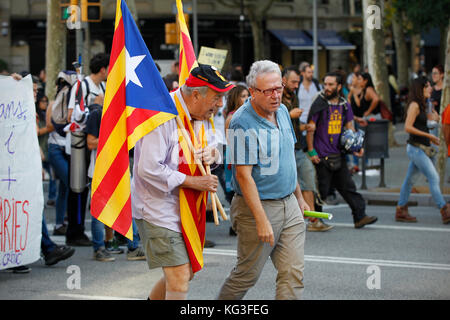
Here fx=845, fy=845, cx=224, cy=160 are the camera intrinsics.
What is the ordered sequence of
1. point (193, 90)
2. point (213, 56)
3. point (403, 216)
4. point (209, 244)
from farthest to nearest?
point (213, 56) → point (403, 216) → point (209, 244) → point (193, 90)

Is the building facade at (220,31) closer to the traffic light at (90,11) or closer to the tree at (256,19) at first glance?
the tree at (256,19)

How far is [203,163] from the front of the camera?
503cm

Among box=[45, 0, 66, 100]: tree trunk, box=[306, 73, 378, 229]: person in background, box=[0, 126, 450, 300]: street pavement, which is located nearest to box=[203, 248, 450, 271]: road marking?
box=[0, 126, 450, 300]: street pavement

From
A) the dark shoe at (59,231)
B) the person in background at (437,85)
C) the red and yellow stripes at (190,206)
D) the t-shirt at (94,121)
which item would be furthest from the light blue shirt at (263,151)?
the person in background at (437,85)

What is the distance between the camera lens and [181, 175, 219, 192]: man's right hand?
4.83 m

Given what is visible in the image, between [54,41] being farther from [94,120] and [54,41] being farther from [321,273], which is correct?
[321,273]

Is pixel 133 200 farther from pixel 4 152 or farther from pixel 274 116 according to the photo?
pixel 4 152

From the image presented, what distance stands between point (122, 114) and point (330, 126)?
5073 mm

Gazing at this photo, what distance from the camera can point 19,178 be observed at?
7.55 metres

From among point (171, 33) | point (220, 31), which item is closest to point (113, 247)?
point (171, 33)

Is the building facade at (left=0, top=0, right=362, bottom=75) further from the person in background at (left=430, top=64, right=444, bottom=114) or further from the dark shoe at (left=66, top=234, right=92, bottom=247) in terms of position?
the dark shoe at (left=66, top=234, right=92, bottom=247)

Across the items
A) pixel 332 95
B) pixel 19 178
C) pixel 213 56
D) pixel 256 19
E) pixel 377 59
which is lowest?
pixel 19 178

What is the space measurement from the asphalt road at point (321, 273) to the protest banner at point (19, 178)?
326mm
